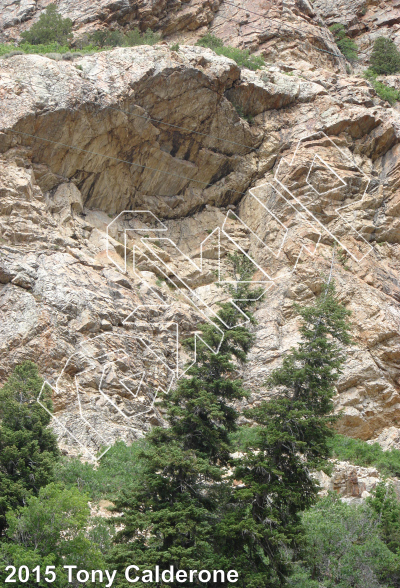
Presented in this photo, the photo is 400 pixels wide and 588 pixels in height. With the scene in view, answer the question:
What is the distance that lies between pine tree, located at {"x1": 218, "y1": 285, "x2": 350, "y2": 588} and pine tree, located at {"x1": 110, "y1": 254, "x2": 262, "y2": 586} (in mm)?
585

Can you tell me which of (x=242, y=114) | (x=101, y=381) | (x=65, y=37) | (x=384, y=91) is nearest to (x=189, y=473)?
(x=101, y=381)

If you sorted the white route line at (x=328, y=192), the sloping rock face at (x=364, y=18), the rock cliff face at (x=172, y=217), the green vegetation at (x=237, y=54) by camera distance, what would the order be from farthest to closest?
the sloping rock face at (x=364, y=18), the green vegetation at (x=237, y=54), the white route line at (x=328, y=192), the rock cliff face at (x=172, y=217)

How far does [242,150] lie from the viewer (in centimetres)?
3397

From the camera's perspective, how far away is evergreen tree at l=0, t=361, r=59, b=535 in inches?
599

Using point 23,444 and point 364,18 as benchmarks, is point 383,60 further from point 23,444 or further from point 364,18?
point 23,444

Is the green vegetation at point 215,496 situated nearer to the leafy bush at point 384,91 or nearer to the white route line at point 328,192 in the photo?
the white route line at point 328,192

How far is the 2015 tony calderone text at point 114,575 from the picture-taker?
12.9 m

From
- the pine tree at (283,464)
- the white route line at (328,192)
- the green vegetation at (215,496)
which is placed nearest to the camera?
the green vegetation at (215,496)

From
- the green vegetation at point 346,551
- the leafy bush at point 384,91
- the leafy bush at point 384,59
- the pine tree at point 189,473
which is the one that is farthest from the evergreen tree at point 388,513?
the leafy bush at point 384,59

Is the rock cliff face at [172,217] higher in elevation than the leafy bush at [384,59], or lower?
lower

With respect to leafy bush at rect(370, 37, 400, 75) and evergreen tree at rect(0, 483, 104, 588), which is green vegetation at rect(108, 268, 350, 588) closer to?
evergreen tree at rect(0, 483, 104, 588)

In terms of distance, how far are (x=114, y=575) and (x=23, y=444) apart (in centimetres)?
435

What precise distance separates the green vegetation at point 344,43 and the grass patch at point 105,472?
35.3 metres

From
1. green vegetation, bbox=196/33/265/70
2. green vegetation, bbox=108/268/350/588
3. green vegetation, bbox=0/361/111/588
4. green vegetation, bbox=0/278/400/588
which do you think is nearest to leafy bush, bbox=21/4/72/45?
green vegetation, bbox=196/33/265/70
